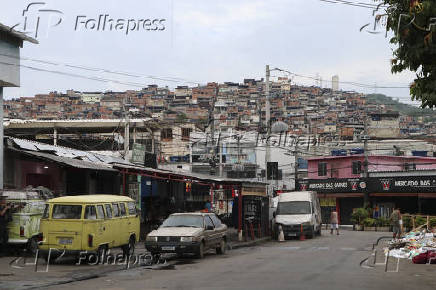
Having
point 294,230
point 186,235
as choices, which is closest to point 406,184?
point 294,230

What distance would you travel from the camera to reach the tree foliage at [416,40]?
10.7 metres

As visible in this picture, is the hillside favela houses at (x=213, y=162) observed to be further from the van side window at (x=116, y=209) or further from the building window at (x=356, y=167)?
the van side window at (x=116, y=209)

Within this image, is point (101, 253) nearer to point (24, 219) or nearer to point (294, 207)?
point (24, 219)

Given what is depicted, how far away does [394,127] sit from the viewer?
96938mm

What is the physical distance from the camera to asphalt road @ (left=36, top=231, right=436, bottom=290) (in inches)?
554

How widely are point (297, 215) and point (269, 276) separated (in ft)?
72.0

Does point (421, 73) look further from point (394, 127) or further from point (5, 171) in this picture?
point (394, 127)

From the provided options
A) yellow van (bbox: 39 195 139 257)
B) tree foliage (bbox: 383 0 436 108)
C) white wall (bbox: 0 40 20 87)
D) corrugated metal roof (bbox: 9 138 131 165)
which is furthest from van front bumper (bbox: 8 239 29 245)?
tree foliage (bbox: 383 0 436 108)

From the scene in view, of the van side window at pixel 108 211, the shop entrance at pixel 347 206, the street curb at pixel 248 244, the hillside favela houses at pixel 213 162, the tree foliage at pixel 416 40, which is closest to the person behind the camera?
the tree foliage at pixel 416 40

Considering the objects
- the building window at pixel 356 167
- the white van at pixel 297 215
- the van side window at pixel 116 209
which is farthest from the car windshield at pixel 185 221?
the building window at pixel 356 167

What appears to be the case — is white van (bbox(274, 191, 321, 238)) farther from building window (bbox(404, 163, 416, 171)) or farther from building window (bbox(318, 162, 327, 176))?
building window (bbox(404, 163, 416, 171))

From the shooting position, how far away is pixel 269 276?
1582cm

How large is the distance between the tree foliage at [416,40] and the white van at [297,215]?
25.0 m

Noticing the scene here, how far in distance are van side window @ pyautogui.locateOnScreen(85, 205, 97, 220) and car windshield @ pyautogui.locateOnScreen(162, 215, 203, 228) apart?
364 cm
